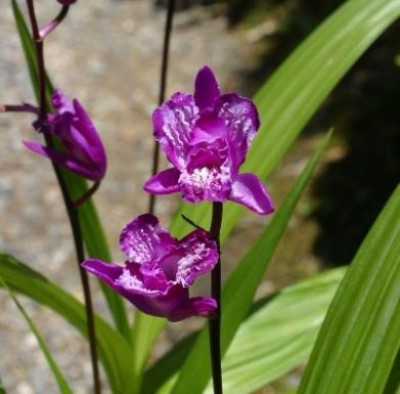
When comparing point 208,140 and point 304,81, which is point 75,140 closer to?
point 208,140

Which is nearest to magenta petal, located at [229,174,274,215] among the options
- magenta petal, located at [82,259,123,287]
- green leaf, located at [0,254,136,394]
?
magenta petal, located at [82,259,123,287]

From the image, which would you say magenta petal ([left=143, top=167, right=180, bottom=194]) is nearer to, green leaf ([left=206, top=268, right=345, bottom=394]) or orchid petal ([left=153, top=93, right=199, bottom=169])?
orchid petal ([left=153, top=93, right=199, bottom=169])

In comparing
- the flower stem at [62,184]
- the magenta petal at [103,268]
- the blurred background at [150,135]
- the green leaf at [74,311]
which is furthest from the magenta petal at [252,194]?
the blurred background at [150,135]

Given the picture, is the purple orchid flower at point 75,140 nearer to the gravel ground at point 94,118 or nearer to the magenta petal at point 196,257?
the magenta petal at point 196,257

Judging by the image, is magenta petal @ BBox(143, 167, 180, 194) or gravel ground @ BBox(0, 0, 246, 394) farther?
gravel ground @ BBox(0, 0, 246, 394)

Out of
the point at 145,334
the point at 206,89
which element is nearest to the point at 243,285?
the point at 145,334
